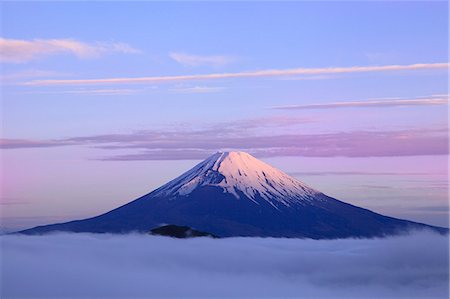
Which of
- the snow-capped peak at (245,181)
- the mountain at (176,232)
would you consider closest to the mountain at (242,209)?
the snow-capped peak at (245,181)

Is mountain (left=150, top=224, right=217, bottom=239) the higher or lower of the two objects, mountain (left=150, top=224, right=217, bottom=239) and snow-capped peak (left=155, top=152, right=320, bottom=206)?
the lower

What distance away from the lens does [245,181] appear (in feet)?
529

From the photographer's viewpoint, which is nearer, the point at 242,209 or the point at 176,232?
the point at 176,232

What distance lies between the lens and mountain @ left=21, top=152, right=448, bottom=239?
492 ft

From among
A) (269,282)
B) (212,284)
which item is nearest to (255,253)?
(269,282)

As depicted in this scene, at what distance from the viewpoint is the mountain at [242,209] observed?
15000 centimetres

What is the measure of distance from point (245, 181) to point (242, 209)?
5918 mm

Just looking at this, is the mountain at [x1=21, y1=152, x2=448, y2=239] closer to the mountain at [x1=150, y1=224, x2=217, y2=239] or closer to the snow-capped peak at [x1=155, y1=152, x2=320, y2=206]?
the snow-capped peak at [x1=155, y1=152, x2=320, y2=206]

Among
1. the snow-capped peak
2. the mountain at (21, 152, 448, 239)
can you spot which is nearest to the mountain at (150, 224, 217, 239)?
the mountain at (21, 152, 448, 239)

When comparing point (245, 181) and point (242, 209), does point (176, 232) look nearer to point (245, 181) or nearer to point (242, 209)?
point (242, 209)

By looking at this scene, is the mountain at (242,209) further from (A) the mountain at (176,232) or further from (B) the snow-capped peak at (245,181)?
(A) the mountain at (176,232)

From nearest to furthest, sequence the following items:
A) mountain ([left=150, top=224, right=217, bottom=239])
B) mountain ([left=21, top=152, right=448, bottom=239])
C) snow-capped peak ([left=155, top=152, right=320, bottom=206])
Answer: mountain ([left=150, top=224, right=217, bottom=239]) < mountain ([left=21, top=152, right=448, bottom=239]) < snow-capped peak ([left=155, top=152, right=320, bottom=206])

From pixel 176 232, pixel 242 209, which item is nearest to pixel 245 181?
pixel 242 209

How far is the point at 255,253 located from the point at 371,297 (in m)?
28.4
